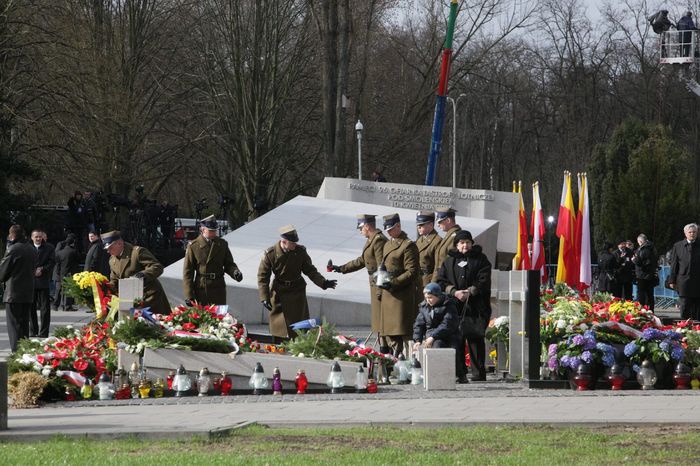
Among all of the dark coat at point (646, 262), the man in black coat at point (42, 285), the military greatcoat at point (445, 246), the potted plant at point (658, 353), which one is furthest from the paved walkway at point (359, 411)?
the dark coat at point (646, 262)

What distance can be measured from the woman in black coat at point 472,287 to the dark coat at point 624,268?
15.2 metres

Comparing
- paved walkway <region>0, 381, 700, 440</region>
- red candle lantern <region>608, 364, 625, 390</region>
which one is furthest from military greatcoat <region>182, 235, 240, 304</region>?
red candle lantern <region>608, 364, 625, 390</region>

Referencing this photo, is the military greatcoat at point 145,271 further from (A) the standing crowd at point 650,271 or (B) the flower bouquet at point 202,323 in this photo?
(A) the standing crowd at point 650,271

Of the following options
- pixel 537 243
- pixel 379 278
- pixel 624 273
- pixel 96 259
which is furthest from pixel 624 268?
pixel 379 278

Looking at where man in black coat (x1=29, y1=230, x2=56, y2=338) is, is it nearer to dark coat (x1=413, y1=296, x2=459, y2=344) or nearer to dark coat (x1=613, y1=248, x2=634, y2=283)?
dark coat (x1=413, y1=296, x2=459, y2=344)

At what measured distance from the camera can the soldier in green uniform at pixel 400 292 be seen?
16203 millimetres

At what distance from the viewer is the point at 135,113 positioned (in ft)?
141

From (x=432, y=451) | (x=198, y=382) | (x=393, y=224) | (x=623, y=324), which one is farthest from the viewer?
(x=393, y=224)

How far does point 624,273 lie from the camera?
29672 millimetres

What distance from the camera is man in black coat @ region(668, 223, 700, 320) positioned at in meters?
20.4

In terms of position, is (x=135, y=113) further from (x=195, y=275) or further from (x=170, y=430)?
(x=170, y=430)

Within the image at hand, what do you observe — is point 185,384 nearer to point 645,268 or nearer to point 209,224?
point 209,224

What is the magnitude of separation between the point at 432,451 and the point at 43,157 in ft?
104

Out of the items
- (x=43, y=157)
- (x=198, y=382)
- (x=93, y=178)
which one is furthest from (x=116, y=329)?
(x=93, y=178)
